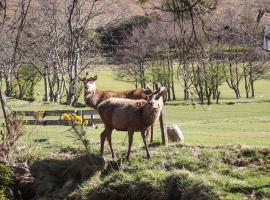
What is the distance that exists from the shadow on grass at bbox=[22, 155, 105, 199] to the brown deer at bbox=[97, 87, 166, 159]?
72 centimetres

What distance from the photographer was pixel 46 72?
6344cm

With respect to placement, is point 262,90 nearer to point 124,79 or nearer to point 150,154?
point 124,79

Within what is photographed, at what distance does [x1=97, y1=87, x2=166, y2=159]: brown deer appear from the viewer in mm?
14953

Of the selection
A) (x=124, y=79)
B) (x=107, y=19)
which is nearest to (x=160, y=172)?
(x=107, y=19)

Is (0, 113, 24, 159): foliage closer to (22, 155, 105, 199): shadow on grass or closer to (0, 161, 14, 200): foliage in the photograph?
(0, 161, 14, 200): foliage

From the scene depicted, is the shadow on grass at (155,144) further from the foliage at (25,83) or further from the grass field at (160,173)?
the foliage at (25,83)

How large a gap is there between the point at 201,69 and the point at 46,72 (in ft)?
194

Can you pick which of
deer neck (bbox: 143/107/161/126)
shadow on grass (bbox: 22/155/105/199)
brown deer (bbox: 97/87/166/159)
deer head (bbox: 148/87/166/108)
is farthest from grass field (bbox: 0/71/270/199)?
deer head (bbox: 148/87/166/108)

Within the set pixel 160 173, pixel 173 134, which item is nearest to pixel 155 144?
pixel 173 134

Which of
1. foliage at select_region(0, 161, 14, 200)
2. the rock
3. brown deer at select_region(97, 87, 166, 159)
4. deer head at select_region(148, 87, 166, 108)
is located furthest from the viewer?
the rock

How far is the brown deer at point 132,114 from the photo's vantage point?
1495 cm

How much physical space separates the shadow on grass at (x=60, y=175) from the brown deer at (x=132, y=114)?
724 mm

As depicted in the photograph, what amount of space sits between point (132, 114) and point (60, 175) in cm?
275

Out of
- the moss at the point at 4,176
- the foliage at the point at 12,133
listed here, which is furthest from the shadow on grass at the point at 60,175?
the foliage at the point at 12,133
